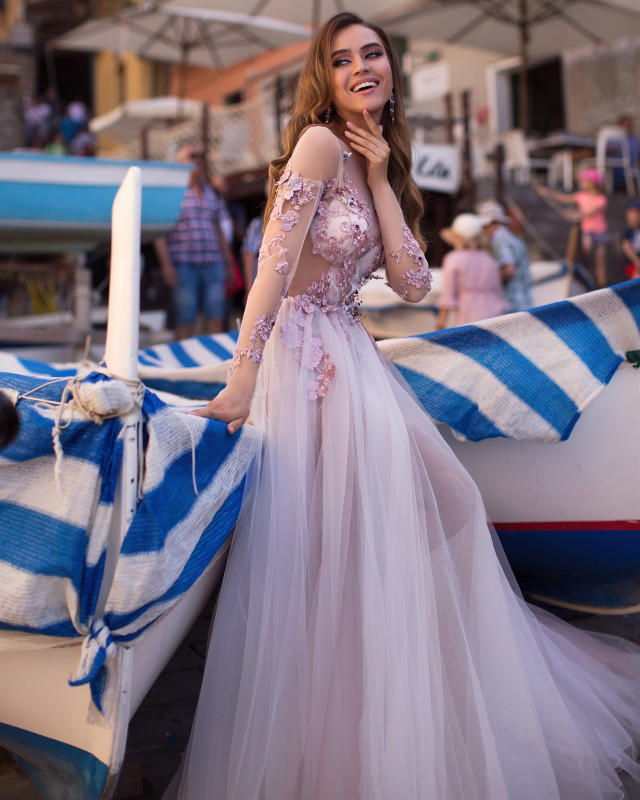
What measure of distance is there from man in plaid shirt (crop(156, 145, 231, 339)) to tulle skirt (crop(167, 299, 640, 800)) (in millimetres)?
5100

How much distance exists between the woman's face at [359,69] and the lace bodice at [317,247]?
0.59 feet

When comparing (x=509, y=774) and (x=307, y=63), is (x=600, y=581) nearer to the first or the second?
(x=509, y=774)

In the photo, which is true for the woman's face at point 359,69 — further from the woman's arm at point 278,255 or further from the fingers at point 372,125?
the woman's arm at point 278,255

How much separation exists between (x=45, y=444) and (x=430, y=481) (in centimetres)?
105

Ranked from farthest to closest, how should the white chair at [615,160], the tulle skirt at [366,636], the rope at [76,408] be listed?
the white chair at [615,160] < the tulle skirt at [366,636] < the rope at [76,408]

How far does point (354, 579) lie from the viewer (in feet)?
6.51

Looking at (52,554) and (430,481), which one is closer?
(52,554)

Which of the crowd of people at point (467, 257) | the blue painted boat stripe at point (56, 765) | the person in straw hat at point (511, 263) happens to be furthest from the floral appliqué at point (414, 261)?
the person in straw hat at point (511, 263)

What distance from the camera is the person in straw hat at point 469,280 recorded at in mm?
6000

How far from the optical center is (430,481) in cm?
217

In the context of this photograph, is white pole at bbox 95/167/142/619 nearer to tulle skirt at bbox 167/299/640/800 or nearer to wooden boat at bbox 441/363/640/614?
tulle skirt at bbox 167/299/640/800

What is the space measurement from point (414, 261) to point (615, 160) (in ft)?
37.6

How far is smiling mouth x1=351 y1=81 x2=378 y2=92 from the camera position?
7.47 ft

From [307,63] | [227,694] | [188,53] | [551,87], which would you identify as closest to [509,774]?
[227,694]
